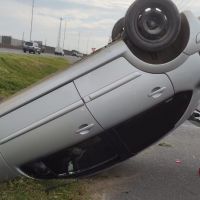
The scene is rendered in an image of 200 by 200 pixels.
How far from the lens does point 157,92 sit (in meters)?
5.55

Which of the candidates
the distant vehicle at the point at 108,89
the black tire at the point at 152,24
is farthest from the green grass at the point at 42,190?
the black tire at the point at 152,24

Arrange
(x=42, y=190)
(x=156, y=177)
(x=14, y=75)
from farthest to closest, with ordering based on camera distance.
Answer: (x=14, y=75) < (x=156, y=177) < (x=42, y=190)

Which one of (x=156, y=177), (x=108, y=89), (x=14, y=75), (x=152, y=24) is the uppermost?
(x=152, y=24)

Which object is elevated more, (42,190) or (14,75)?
(42,190)

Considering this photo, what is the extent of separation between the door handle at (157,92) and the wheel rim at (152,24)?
535 millimetres

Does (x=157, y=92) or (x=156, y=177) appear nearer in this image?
(x=157, y=92)

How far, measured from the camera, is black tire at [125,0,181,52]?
5590mm

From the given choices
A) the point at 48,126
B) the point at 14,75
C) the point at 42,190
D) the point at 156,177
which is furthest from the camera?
the point at 14,75

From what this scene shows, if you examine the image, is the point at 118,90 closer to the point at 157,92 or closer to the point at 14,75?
the point at 157,92

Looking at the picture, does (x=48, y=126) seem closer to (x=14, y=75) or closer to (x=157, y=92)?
(x=157, y=92)

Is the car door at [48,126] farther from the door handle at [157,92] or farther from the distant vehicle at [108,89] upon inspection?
the door handle at [157,92]

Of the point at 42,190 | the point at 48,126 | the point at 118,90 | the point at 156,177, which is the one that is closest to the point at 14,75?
the point at 156,177

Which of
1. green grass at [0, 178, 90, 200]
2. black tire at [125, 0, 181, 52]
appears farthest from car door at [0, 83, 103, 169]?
black tire at [125, 0, 181, 52]

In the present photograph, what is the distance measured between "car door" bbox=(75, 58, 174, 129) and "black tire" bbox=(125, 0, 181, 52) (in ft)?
0.99
